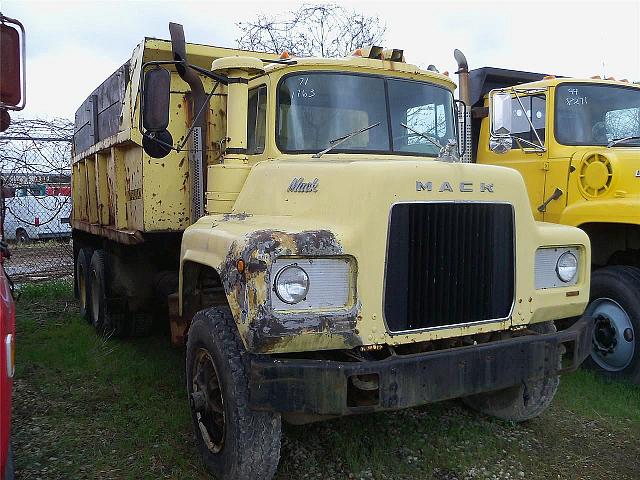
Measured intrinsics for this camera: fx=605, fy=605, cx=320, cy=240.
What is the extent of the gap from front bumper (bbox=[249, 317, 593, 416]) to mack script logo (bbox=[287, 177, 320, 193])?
97 centimetres

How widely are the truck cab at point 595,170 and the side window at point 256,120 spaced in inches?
77.3

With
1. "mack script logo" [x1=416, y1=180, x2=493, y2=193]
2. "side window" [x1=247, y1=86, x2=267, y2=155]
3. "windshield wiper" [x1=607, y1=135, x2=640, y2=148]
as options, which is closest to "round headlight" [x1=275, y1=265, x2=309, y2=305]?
"mack script logo" [x1=416, y1=180, x2=493, y2=193]

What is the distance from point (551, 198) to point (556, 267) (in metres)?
2.20

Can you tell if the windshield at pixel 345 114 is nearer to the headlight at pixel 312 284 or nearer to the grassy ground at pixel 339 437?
the headlight at pixel 312 284

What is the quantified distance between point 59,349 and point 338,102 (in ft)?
13.5

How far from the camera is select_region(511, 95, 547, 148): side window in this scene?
573 cm

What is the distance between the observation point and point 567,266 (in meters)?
3.73

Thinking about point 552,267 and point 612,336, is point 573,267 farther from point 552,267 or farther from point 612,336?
point 612,336

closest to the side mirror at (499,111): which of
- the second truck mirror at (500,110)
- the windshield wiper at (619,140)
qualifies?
the second truck mirror at (500,110)

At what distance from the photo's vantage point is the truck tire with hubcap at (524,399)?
4.09 m

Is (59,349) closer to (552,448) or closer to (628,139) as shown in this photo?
(552,448)

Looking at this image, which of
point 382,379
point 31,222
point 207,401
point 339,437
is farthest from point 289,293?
point 31,222

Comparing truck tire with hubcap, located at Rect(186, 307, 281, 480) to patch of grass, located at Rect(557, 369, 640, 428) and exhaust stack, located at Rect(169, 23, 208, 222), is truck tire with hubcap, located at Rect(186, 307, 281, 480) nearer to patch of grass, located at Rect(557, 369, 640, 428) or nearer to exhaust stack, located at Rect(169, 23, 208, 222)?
exhaust stack, located at Rect(169, 23, 208, 222)

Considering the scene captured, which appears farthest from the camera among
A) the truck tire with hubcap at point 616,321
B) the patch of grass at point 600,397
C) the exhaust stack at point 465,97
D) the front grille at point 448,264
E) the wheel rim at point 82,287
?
the wheel rim at point 82,287
